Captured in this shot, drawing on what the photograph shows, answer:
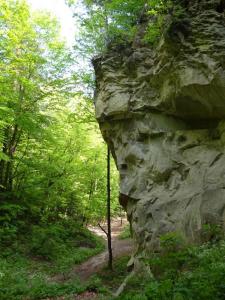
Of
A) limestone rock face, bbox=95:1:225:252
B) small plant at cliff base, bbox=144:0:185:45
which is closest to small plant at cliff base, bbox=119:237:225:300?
limestone rock face, bbox=95:1:225:252

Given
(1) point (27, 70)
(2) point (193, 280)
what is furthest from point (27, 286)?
(1) point (27, 70)

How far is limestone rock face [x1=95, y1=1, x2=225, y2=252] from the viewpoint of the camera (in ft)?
34.8

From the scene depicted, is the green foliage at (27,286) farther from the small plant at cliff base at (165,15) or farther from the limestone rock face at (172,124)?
the small plant at cliff base at (165,15)

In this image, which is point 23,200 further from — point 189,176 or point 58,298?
point 189,176

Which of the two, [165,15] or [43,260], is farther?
[43,260]

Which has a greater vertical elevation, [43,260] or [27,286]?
[43,260]

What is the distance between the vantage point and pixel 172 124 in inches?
522

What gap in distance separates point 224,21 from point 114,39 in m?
6.99

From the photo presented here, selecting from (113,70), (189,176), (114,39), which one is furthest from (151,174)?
(114,39)

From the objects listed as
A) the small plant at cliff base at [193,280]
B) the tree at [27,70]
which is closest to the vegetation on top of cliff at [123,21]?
the tree at [27,70]

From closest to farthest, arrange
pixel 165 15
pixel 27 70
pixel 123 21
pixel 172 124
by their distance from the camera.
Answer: pixel 165 15 < pixel 172 124 < pixel 123 21 < pixel 27 70

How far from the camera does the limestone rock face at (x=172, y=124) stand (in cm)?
1060

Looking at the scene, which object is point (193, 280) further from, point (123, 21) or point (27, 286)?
point (123, 21)

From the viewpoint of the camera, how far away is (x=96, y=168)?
26391 mm
